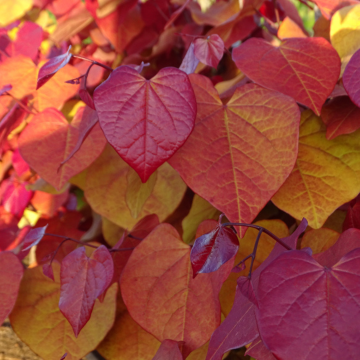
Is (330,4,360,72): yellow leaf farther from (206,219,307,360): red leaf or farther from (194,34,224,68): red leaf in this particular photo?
(206,219,307,360): red leaf

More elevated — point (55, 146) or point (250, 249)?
point (55, 146)

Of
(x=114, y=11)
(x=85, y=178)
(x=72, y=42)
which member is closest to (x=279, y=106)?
(x=85, y=178)

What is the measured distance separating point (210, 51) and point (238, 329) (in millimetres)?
283

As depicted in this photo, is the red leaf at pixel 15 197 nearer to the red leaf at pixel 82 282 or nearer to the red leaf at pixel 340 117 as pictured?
the red leaf at pixel 82 282

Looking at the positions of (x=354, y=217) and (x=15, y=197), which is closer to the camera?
(x=354, y=217)

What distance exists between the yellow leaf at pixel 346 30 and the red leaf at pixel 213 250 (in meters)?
0.30

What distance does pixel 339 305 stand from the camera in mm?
258

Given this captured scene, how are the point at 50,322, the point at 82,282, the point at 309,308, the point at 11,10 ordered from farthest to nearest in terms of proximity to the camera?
the point at 11,10 < the point at 50,322 < the point at 82,282 < the point at 309,308

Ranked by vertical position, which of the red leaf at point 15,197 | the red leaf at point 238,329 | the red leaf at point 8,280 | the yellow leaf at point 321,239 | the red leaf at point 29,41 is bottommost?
the yellow leaf at point 321,239

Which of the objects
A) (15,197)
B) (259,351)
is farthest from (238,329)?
(15,197)

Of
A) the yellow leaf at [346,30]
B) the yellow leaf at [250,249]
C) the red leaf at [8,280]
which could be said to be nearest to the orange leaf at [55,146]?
the red leaf at [8,280]

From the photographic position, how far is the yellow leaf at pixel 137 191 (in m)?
0.48

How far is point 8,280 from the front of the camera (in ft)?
1.49

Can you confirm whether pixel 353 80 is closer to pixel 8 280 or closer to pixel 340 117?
pixel 340 117
